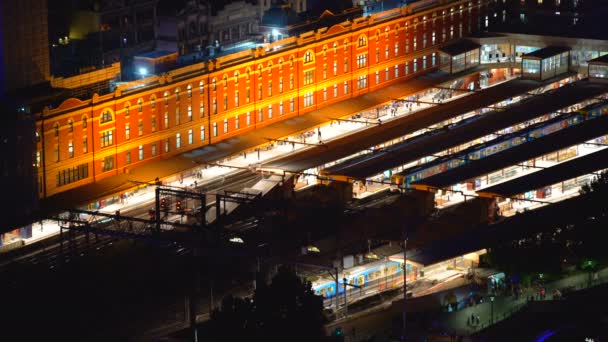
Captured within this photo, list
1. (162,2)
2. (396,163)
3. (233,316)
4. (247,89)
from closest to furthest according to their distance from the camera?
(233,316) → (396,163) → (247,89) → (162,2)

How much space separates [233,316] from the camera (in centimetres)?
10562

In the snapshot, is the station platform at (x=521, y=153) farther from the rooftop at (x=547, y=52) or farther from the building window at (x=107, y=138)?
the building window at (x=107, y=138)

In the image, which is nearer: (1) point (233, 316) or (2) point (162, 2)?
(1) point (233, 316)

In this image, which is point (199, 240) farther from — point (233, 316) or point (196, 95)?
point (196, 95)

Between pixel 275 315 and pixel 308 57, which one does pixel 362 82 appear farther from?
pixel 275 315

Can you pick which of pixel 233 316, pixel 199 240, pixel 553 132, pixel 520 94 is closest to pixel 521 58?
pixel 520 94

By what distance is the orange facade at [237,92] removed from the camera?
135 meters

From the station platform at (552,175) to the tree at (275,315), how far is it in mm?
28161

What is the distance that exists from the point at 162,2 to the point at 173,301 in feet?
206

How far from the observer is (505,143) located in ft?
478

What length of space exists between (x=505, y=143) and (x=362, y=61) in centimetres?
2212

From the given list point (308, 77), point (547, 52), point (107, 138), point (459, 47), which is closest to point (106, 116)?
point (107, 138)

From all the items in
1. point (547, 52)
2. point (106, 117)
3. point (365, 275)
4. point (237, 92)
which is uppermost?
point (106, 117)

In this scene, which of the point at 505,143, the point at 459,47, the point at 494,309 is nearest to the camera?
the point at 494,309
